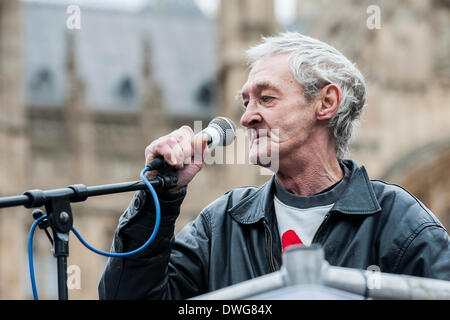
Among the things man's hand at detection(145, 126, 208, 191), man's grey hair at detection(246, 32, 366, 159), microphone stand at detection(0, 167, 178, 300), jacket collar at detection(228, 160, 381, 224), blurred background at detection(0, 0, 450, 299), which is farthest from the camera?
blurred background at detection(0, 0, 450, 299)

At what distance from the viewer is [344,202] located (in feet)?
8.85

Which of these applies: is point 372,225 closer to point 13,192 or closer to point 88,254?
point 13,192

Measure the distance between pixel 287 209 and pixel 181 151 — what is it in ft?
1.14

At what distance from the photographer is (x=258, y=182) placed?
1744 centimetres

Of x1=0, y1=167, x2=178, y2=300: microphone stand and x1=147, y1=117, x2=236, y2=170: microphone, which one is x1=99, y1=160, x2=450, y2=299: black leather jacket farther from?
x1=0, y1=167, x2=178, y2=300: microphone stand

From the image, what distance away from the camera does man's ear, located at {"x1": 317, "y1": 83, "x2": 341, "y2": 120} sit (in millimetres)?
2820

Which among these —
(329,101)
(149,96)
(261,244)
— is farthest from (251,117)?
(149,96)

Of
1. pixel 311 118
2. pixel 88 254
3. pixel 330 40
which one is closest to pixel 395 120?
pixel 330 40

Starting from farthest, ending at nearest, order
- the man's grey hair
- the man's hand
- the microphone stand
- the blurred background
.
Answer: the blurred background < the man's grey hair < the man's hand < the microphone stand

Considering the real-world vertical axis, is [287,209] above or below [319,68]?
below

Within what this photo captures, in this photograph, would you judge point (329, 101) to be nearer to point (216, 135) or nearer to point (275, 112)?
point (275, 112)

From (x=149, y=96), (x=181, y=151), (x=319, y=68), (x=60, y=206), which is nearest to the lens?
(x=60, y=206)

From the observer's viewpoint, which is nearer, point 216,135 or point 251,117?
point 216,135

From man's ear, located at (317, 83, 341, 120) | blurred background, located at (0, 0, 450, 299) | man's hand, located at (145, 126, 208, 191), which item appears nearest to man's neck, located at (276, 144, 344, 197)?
man's ear, located at (317, 83, 341, 120)
